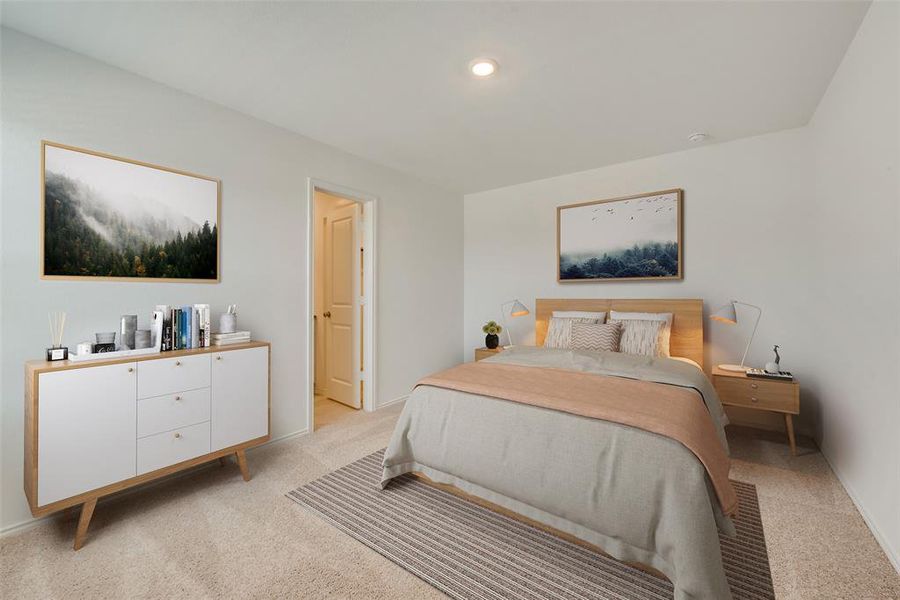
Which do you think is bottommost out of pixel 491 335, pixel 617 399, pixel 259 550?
pixel 259 550

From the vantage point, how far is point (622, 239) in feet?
12.7

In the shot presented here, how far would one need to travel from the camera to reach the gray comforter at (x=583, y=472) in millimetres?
1427

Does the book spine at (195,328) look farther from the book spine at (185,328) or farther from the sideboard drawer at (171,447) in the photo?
the sideboard drawer at (171,447)

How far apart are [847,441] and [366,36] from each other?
3628 mm

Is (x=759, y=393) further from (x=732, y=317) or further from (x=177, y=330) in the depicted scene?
(x=177, y=330)

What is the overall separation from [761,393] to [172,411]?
155 inches

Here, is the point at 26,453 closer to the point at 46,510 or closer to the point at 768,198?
the point at 46,510

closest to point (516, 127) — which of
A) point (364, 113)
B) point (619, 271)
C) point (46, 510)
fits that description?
point (364, 113)

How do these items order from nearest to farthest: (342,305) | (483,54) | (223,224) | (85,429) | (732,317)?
(85,429) → (483,54) → (223,224) → (732,317) → (342,305)

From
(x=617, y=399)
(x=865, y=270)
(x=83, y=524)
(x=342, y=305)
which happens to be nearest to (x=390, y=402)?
(x=342, y=305)

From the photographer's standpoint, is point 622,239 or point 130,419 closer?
point 130,419

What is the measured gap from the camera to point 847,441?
2.27m

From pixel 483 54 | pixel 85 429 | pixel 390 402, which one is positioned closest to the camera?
pixel 85 429

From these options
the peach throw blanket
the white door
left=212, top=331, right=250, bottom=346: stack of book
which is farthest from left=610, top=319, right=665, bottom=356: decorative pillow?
left=212, top=331, right=250, bottom=346: stack of book
